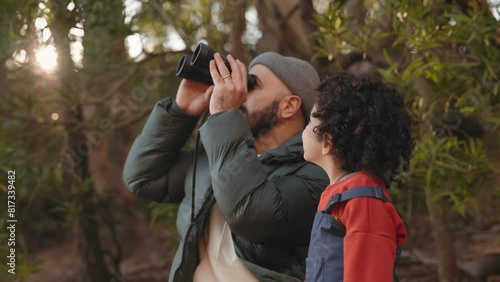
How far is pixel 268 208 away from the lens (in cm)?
206

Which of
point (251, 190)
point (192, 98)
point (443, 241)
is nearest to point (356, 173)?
point (251, 190)

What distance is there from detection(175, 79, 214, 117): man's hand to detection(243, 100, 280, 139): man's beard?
22cm

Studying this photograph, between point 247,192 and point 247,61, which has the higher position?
point 247,192

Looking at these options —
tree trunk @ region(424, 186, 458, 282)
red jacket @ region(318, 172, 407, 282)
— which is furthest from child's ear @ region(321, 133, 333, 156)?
tree trunk @ region(424, 186, 458, 282)

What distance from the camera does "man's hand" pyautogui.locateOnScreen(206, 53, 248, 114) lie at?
228 centimetres

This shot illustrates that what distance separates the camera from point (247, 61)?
189 inches

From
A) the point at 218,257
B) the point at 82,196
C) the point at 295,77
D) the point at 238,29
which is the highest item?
the point at 295,77

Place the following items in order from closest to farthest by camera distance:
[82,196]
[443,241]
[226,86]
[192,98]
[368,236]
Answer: [368,236]
[226,86]
[192,98]
[443,241]
[82,196]

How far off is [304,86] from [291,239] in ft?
1.98

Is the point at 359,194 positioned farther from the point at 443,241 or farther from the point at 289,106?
the point at 443,241

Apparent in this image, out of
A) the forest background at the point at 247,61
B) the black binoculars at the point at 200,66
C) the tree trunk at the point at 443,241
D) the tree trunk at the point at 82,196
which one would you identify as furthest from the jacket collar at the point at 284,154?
the tree trunk at the point at 82,196

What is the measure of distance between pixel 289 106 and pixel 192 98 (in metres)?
0.38

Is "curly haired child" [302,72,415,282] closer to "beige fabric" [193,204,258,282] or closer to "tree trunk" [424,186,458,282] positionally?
"beige fabric" [193,204,258,282]

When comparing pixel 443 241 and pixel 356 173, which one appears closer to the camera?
pixel 356 173
